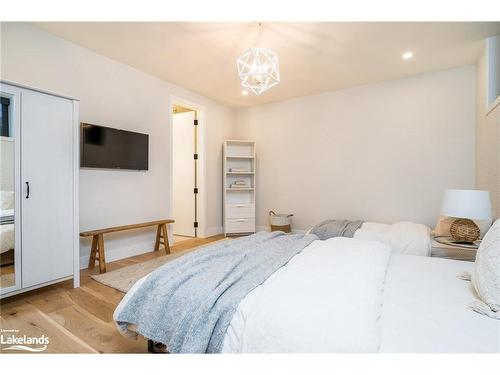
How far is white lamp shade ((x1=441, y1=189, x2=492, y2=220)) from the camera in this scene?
2.10m

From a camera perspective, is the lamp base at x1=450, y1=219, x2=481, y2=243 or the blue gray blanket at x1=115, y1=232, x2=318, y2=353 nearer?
the blue gray blanket at x1=115, y1=232, x2=318, y2=353

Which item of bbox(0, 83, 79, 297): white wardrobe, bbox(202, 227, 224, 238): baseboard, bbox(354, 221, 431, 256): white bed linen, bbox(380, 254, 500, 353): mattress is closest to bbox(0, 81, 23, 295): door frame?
bbox(0, 83, 79, 297): white wardrobe

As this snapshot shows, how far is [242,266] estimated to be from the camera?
1.43 m

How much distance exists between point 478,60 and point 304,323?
407cm

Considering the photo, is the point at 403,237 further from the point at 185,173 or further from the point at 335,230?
the point at 185,173

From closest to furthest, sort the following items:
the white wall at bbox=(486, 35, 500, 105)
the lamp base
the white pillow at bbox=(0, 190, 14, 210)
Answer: the white pillow at bbox=(0, 190, 14, 210), the lamp base, the white wall at bbox=(486, 35, 500, 105)

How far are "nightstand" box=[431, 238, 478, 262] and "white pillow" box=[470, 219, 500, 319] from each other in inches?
54.7

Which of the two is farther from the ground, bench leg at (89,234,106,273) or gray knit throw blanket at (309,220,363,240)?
gray knit throw blanket at (309,220,363,240)

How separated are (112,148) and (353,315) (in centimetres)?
320

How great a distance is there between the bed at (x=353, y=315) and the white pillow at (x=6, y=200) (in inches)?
59.9

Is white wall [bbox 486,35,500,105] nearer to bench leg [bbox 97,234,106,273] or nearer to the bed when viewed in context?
the bed
